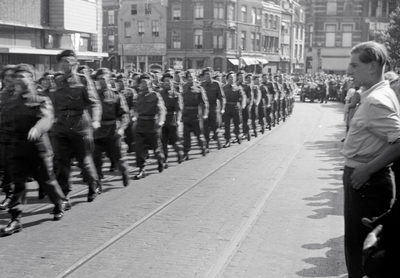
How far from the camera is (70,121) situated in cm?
832

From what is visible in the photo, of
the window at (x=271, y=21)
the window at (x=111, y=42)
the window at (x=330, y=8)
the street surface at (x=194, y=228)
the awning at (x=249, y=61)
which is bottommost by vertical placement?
the street surface at (x=194, y=228)

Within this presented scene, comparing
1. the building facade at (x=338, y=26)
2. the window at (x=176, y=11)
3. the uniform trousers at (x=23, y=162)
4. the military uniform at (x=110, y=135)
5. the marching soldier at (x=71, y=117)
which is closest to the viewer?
the uniform trousers at (x=23, y=162)

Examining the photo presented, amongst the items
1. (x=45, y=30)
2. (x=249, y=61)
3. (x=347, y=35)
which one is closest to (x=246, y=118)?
(x=45, y=30)

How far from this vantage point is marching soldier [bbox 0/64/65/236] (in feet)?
23.1

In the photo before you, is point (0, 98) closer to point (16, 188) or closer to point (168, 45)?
point (16, 188)

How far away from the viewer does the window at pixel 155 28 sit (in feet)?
195

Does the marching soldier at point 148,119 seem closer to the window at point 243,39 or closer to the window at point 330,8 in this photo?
the window at point 243,39

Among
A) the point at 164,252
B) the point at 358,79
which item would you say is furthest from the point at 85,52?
the point at 358,79

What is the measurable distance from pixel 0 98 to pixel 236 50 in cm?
5220

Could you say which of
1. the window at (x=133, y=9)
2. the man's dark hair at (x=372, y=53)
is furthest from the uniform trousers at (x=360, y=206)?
the window at (x=133, y=9)

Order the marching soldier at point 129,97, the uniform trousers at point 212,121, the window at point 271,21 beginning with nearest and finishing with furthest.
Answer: the marching soldier at point 129,97 < the uniform trousers at point 212,121 < the window at point 271,21

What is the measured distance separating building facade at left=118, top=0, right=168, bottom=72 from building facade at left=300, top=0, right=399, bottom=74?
2013 centimetres

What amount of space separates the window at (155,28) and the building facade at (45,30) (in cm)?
2584

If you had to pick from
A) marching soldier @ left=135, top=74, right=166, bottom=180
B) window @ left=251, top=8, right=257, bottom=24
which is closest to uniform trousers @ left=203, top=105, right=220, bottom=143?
marching soldier @ left=135, top=74, right=166, bottom=180
